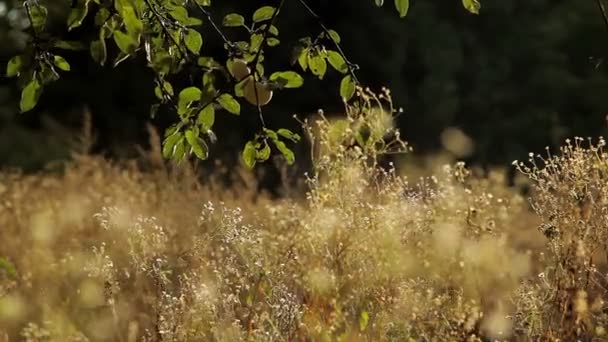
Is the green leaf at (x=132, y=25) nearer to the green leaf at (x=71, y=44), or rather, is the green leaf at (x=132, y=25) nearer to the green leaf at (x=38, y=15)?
the green leaf at (x=71, y=44)

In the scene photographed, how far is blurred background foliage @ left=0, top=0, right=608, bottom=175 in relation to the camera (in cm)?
1656

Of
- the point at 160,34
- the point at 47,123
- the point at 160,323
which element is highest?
the point at 47,123

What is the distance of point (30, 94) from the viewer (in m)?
2.69

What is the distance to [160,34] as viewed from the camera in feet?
10.1

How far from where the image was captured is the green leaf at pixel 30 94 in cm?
267

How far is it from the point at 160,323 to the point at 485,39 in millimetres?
13880

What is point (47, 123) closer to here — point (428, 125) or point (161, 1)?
point (428, 125)

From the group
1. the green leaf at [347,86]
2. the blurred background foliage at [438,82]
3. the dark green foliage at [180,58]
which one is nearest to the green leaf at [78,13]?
the dark green foliage at [180,58]

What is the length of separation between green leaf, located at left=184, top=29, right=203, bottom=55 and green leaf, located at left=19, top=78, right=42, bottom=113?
0.46 meters

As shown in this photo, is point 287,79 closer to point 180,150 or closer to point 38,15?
point 180,150

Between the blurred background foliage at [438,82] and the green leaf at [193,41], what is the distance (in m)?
13.0

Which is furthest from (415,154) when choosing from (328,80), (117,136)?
(117,136)

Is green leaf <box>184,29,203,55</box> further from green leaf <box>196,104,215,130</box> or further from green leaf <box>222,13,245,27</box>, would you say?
green leaf <box>196,104,215,130</box>

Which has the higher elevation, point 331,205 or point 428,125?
point 428,125
